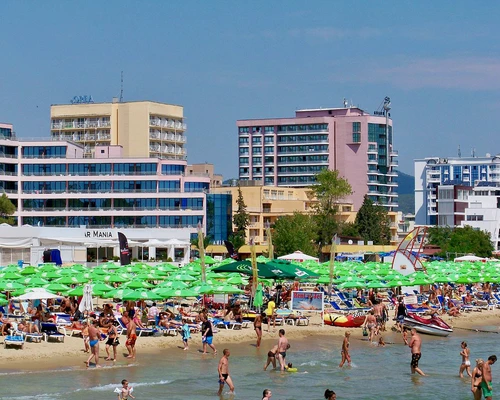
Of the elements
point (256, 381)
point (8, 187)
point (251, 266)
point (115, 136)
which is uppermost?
point (115, 136)

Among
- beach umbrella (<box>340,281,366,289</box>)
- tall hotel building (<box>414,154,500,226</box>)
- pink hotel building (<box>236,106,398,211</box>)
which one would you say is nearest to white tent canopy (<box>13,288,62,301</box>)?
beach umbrella (<box>340,281,366,289</box>)

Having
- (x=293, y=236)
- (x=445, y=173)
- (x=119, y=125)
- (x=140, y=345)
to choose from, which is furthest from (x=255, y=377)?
(x=445, y=173)

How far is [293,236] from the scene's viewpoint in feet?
299

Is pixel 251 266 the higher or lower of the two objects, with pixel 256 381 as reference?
higher

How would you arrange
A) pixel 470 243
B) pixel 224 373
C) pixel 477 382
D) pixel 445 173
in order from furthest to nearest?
pixel 445 173, pixel 470 243, pixel 224 373, pixel 477 382

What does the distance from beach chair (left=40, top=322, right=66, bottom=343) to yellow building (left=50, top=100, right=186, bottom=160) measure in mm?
89524

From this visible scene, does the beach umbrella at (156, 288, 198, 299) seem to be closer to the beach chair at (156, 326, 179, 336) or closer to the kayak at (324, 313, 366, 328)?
the beach chair at (156, 326, 179, 336)

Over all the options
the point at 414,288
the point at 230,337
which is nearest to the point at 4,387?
the point at 230,337

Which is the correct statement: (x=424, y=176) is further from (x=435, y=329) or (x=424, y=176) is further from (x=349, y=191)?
(x=435, y=329)

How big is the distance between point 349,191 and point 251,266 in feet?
237

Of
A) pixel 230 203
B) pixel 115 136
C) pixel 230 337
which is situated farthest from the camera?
pixel 115 136

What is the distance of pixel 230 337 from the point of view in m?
35.3

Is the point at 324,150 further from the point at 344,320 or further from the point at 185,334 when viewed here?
the point at 185,334

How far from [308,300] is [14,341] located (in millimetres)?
14526
